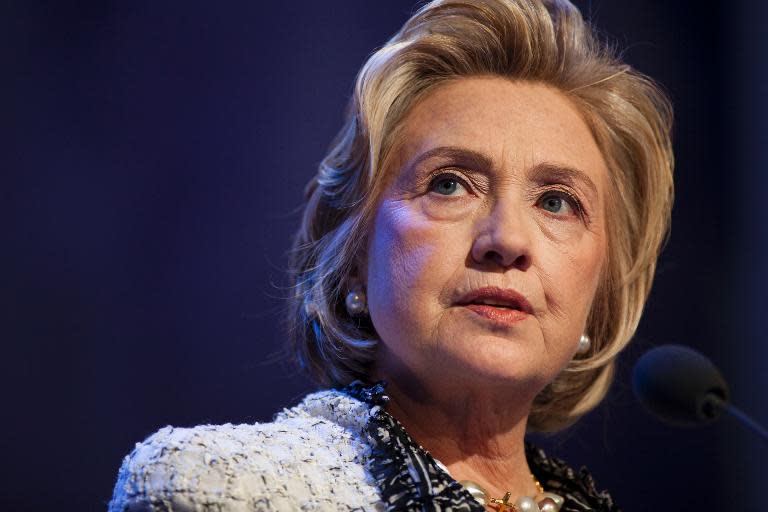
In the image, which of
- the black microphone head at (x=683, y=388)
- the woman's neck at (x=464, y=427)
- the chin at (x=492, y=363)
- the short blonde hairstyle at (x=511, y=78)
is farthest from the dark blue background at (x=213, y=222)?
the black microphone head at (x=683, y=388)

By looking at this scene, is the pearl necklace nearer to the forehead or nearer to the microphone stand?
the microphone stand

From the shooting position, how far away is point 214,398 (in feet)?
7.93

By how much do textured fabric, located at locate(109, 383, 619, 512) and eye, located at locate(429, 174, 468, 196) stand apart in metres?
0.35

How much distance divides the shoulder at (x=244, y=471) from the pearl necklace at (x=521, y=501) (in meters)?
0.22

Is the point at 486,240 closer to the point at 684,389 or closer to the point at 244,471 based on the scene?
the point at 684,389

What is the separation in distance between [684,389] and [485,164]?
540 millimetres

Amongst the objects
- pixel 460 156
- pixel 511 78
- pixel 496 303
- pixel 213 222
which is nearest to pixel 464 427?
pixel 496 303

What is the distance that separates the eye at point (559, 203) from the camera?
1.81m

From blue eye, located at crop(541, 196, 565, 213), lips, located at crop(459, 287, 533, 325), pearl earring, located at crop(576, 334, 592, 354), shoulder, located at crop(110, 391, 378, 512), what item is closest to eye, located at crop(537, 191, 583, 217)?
blue eye, located at crop(541, 196, 565, 213)

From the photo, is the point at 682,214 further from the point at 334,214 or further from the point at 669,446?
the point at 334,214

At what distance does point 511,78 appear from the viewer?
1898 millimetres

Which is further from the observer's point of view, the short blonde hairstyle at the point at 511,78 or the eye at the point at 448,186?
the short blonde hairstyle at the point at 511,78

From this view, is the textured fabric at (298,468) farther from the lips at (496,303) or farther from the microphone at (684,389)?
the microphone at (684,389)

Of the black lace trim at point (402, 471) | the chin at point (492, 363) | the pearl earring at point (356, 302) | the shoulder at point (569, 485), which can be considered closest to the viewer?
the black lace trim at point (402, 471)
